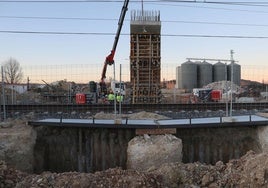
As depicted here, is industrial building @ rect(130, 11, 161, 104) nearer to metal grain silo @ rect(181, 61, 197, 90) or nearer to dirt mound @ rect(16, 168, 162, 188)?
metal grain silo @ rect(181, 61, 197, 90)

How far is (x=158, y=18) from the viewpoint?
28094 mm

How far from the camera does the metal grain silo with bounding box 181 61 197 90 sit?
38.9 meters

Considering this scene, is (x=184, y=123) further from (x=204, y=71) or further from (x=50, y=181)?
(x=204, y=71)

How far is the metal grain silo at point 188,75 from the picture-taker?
38938 mm

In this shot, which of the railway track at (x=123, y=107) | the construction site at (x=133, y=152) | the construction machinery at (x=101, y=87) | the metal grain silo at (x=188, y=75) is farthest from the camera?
the metal grain silo at (x=188, y=75)

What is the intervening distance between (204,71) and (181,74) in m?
3.36

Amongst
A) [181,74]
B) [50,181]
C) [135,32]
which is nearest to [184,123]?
[50,181]

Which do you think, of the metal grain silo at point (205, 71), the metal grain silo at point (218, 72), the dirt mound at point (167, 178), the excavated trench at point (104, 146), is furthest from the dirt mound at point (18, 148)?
the metal grain silo at point (218, 72)

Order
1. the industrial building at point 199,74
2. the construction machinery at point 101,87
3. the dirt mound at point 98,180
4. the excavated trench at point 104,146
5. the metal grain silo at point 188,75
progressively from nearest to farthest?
the dirt mound at point 98,180 → the excavated trench at point 104,146 → the construction machinery at point 101,87 → the metal grain silo at point 188,75 → the industrial building at point 199,74

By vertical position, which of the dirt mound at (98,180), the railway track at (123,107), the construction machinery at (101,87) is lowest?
the dirt mound at (98,180)

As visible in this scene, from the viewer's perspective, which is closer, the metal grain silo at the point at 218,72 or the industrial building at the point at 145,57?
the industrial building at the point at 145,57

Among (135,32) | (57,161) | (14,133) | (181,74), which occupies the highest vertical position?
(135,32)

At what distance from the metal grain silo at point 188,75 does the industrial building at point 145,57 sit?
41.3ft

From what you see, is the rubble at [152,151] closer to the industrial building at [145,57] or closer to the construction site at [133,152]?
the construction site at [133,152]
